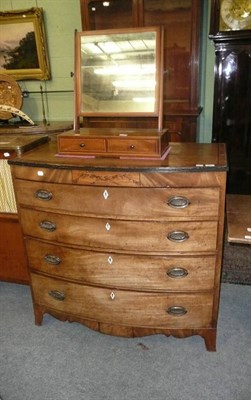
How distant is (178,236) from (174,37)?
2.28 meters

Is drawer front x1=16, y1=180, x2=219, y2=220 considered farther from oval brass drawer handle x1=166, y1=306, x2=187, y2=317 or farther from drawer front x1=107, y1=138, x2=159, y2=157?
oval brass drawer handle x1=166, y1=306, x2=187, y2=317

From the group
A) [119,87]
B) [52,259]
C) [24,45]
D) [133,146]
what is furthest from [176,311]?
[24,45]

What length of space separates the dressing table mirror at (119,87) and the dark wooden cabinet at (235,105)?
1.47 m

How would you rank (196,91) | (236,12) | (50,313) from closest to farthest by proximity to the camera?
(50,313) → (236,12) → (196,91)

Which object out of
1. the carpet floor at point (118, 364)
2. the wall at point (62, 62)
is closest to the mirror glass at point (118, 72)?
the carpet floor at point (118, 364)

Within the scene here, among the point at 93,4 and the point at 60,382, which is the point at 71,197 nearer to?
the point at 60,382

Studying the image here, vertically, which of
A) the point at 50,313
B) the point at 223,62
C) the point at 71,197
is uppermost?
the point at 223,62

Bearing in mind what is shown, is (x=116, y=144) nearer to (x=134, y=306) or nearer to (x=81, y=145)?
(x=81, y=145)

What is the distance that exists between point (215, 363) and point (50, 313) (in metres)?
1.08

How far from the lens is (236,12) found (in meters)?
2.90

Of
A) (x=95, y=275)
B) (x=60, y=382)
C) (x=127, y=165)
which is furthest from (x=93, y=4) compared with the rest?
(x=60, y=382)

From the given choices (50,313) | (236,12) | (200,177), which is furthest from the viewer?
(236,12)

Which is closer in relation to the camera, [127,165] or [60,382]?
[127,165]

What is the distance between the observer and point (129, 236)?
177 cm
